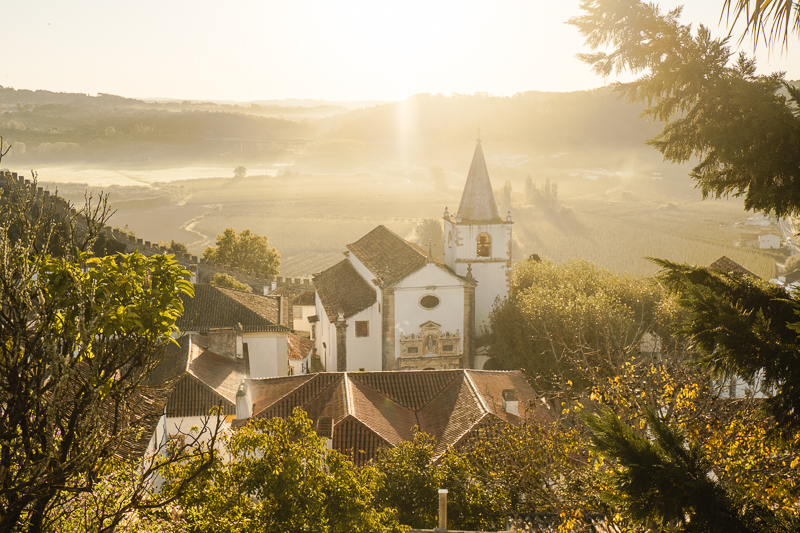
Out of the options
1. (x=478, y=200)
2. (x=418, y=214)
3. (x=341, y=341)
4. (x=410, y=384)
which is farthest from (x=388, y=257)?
(x=418, y=214)

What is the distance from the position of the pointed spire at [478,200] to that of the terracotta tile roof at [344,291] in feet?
21.9

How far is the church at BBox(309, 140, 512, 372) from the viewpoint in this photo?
30.6 m

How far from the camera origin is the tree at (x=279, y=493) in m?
9.59

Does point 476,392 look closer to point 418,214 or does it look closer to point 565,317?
point 565,317

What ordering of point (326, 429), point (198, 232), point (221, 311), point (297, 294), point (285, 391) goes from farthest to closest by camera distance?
point (198, 232) < point (297, 294) < point (221, 311) < point (285, 391) < point (326, 429)

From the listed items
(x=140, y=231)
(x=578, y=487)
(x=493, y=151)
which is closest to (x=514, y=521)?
(x=578, y=487)

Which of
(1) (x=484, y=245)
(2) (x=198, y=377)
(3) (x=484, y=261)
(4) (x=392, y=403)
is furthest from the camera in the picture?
(1) (x=484, y=245)

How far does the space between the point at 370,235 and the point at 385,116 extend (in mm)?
143854

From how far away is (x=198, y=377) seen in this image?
874 inches

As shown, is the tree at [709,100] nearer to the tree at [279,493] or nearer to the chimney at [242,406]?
the tree at [279,493]

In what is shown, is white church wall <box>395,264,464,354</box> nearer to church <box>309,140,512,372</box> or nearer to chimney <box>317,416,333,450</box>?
church <box>309,140,512,372</box>

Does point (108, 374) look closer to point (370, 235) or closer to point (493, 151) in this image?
point (370, 235)

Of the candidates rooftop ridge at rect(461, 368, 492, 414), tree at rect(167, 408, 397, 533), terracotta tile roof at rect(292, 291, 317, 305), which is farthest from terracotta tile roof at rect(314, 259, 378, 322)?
tree at rect(167, 408, 397, 533)

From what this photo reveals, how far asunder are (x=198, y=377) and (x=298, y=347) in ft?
38.2
